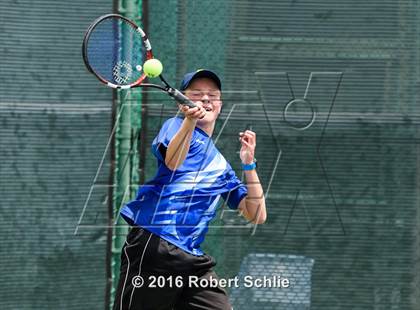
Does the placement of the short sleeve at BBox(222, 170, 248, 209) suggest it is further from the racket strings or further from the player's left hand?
the racket strings

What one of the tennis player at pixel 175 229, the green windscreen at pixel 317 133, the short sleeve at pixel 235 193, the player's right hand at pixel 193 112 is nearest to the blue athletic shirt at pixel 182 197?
the tennis player at pixel 175 229

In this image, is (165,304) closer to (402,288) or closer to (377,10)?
(402,288)

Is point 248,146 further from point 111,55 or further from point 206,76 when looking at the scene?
point 111,55

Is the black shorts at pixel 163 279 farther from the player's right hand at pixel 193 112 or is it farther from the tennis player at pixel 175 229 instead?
the player's right hand at pixel 193 112

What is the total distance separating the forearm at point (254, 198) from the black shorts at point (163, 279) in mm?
343

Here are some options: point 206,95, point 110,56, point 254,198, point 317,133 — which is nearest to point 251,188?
point 254,198

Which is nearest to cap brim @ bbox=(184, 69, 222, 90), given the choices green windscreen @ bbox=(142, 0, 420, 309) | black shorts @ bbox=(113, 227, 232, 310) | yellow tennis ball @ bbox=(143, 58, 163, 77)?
yellow tennis ball @ bbox=(143, 58, 163, 77)

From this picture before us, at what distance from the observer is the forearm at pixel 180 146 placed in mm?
3877

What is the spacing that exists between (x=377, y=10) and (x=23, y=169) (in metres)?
2.07

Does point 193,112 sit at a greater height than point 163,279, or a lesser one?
greater

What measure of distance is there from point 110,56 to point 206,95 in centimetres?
52

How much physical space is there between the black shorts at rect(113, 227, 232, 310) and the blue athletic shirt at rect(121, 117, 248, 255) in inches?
2.2

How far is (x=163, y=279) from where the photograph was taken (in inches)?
158

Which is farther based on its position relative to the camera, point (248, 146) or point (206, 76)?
point (206, 76)
